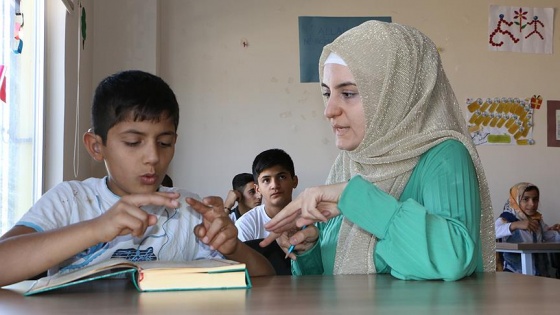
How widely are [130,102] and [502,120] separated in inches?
168

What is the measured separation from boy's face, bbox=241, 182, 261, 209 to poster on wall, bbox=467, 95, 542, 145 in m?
1.82

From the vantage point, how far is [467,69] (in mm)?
5309

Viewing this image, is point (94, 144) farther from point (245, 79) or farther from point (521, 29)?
point (521, 29)

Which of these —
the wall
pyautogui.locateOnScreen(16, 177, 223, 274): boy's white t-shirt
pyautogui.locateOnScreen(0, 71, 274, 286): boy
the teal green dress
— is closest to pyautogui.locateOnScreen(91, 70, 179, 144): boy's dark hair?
pyautogui.locateOnScreen(0, 71, 274, 286): boy

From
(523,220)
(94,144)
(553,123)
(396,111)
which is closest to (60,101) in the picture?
(94,144)

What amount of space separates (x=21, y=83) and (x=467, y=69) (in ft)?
11.2

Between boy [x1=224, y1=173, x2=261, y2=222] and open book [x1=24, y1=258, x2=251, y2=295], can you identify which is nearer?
open book [x1=24, y1=258, x2=251, y2=295]

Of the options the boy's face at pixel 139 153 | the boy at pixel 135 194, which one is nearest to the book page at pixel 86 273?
the boy at pixel 135 194

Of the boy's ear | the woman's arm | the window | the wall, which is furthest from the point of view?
the wall

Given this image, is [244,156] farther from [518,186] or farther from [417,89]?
[417,89]

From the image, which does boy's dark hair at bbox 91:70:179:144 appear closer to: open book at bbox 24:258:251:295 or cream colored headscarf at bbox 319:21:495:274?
cream colored headscarf at bbox 319:21:495:274

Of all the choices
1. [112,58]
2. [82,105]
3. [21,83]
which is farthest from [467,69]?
[21,83]

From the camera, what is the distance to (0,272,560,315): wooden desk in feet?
2.77

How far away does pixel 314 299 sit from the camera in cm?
94
